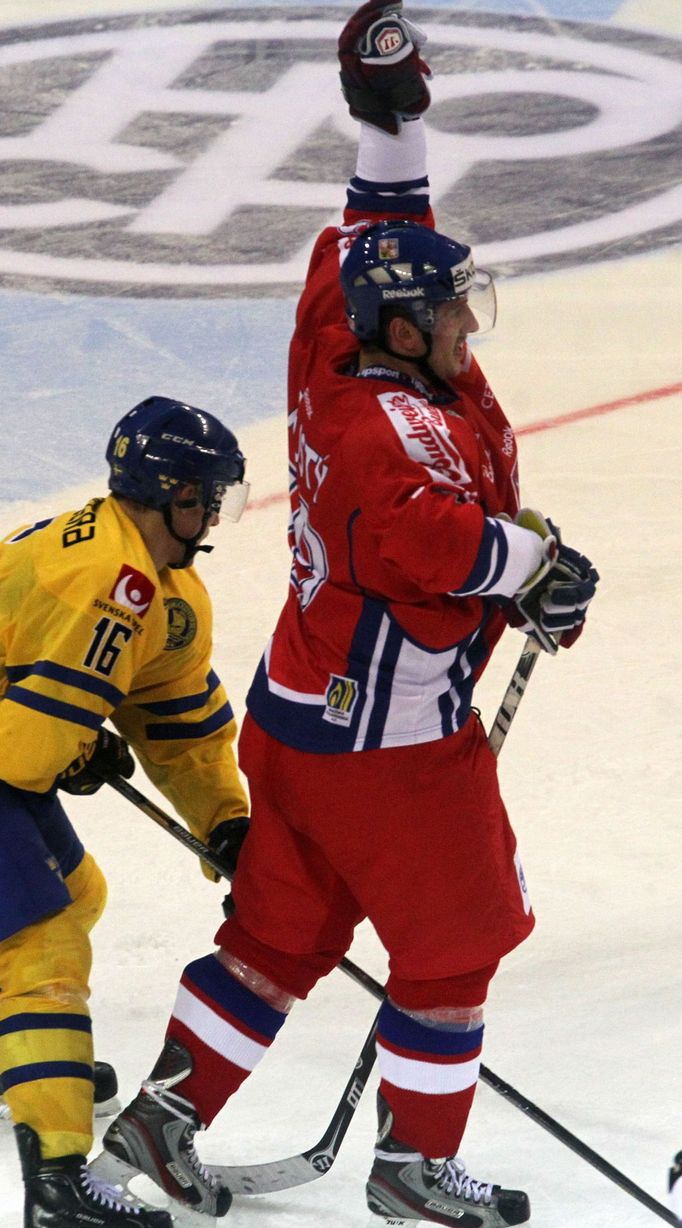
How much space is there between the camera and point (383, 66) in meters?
2.83

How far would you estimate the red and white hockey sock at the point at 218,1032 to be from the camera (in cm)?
264

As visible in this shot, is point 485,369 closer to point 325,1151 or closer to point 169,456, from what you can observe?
point 169,456

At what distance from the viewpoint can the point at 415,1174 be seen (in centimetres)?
261

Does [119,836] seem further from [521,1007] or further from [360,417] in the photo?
[360,417]

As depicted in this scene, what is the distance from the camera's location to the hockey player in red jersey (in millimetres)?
2383

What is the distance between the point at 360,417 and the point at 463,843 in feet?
2.08

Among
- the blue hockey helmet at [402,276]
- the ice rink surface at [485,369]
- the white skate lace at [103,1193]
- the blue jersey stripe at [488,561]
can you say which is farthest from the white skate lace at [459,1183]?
the blue hockey helmet at [402,276]

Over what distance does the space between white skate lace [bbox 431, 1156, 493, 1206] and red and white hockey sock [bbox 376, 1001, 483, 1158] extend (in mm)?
26

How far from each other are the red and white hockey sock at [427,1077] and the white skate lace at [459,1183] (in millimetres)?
26

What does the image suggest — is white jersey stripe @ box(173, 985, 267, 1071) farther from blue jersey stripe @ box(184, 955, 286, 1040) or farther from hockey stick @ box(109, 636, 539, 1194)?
hockey stick @ box(109, 636, 539, 1194)

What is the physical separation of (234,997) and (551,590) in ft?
2.62

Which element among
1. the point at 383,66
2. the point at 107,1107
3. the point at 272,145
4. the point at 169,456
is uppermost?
the point at 383,66

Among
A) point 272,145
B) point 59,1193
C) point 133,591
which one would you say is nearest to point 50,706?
point 133,591

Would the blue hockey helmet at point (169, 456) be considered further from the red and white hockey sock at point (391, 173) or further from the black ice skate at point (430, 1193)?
the black ice skate at point (430, 1193)
